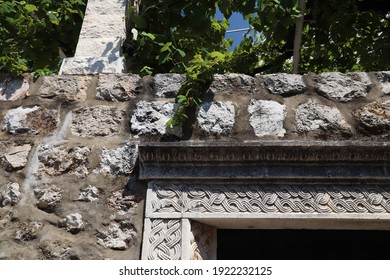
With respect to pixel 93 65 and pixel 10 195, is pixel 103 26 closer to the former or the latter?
pixel 93 65

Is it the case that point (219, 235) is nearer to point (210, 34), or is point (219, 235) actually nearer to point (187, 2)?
point (187, 2)

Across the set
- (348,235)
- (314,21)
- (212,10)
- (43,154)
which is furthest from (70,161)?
(314,21)

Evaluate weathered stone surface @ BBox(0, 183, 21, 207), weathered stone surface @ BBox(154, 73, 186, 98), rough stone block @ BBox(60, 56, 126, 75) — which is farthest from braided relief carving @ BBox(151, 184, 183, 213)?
rough stone block @ BBox(60, 56, 126, 75)

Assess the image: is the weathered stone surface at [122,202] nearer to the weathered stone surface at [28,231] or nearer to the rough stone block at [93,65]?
the weathered stone surface at [28,231]

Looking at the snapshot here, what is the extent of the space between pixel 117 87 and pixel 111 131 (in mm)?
272

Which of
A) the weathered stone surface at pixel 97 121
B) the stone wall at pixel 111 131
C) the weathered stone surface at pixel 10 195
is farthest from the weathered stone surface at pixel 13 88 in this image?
the weathered stone surface at pixel 10 195

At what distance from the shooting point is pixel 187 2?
3.46 metres

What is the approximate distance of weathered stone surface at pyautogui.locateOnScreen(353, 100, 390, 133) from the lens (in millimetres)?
2125

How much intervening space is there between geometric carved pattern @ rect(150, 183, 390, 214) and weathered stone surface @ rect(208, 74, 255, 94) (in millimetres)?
543

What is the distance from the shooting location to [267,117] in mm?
2174

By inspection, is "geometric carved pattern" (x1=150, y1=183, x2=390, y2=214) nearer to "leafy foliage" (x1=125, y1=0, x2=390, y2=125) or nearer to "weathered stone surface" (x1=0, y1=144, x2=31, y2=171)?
"leafy foliage" (x1=125, y1=0, x2=390, y2=125)

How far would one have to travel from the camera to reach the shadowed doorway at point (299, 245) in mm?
3178

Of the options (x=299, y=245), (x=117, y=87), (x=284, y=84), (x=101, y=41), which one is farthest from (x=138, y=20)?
(x=299, y=245)

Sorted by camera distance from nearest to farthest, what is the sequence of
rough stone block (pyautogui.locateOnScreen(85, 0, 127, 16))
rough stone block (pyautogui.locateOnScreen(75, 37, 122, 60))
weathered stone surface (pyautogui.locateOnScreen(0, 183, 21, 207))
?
weathered stone surface (pyautogui.locateOnScreen(0, 183, 21, 207))
rough stone block (pyautogui.locateOnScreen(75, 37, 122, 60))
rough stone block (pyautogui.locateOnScreen(85, 0, 127, 16))
